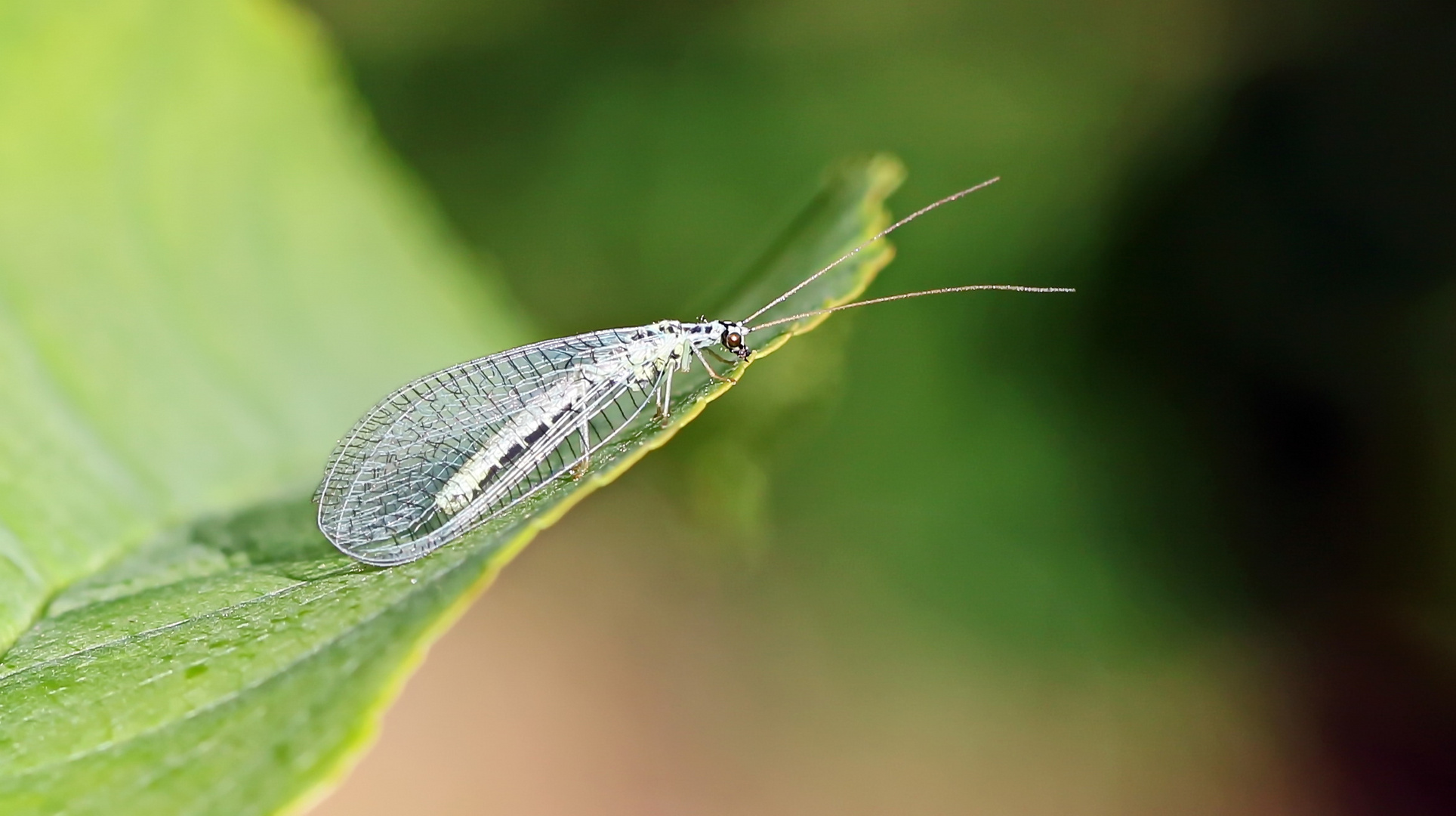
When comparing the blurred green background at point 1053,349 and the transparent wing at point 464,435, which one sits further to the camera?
the blurred green background at point 1053,349

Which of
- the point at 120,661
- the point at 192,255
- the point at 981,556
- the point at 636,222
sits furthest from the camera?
the point at 981,556

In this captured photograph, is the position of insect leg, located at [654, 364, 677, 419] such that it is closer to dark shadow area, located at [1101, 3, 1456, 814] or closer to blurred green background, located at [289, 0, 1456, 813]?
blurred green background, located at [289, 0, 1456, 813]

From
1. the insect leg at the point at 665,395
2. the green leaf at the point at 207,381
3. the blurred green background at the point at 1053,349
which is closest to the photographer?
the green leaf at the point at 207,381

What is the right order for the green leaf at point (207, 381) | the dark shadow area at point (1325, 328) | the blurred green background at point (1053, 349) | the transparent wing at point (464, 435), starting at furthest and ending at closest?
the dark shadow area at point (1325, 328) → the blurred green background at point (1053, 349) → the transparent wing at point (464, 435) → the green leaf at point (207, 381)

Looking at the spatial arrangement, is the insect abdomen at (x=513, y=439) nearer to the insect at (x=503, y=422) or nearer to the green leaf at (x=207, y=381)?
the insect at (x=503, y=422)

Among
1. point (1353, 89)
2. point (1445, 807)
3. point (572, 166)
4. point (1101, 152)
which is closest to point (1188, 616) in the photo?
point (1445, 807)

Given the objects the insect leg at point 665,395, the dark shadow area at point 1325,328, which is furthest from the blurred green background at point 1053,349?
the insect leg at point 665,395

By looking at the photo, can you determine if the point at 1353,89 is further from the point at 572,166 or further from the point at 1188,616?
the point at 572,166

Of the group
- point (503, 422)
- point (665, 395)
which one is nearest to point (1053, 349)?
point (665, 395)
